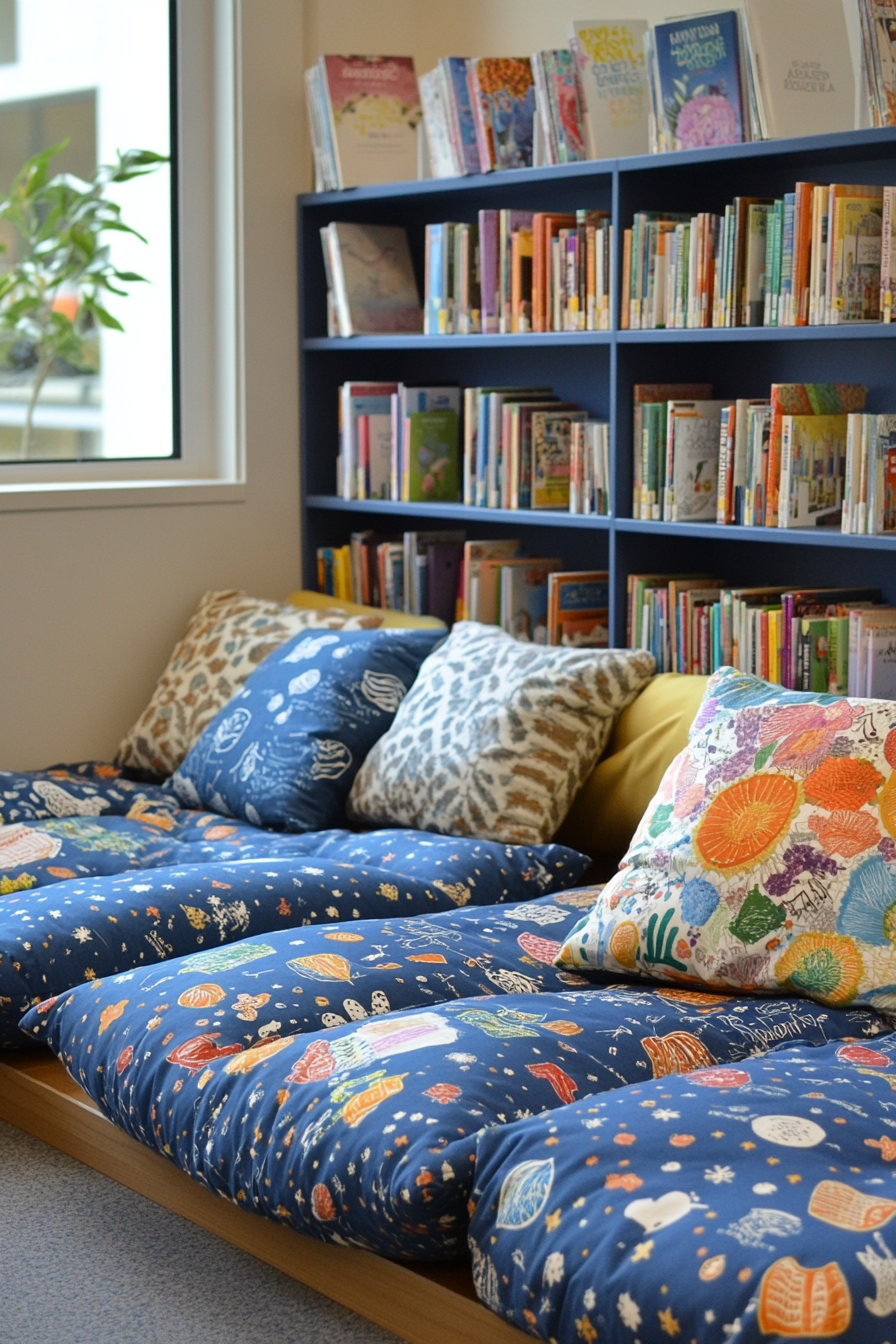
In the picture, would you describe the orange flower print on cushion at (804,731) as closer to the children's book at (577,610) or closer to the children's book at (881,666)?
the children's book at (881,666)

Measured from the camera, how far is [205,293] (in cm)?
389

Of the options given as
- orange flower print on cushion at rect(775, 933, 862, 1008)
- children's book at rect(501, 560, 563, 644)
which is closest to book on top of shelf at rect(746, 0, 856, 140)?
children's book at rect(501, 560, 563, 644)

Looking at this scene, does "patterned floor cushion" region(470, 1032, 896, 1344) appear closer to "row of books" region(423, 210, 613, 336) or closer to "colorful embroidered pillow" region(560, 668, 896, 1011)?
"colorful embroidered pillow" region(560, 668, 896, 1011)

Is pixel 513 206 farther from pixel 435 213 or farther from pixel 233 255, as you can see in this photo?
pixel 233 255

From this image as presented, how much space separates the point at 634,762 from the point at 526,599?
70 centimetres

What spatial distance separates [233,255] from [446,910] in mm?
1812

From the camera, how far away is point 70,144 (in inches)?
147

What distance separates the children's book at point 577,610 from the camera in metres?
3.43

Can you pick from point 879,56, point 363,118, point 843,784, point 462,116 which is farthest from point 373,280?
point 843,784

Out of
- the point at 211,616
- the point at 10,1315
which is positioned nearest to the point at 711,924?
the point at 10,1315

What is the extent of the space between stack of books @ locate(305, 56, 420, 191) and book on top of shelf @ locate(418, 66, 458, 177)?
0.52 ft

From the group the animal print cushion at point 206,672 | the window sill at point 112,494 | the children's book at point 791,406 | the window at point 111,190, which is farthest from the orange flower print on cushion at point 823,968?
the window at point 111,190

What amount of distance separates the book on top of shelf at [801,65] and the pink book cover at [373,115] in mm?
1082

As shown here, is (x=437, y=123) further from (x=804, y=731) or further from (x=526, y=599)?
(x=804, y=731)
